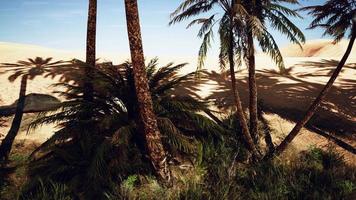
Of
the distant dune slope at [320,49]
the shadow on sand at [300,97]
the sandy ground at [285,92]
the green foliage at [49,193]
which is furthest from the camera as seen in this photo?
the distant dune slope at [320,49]

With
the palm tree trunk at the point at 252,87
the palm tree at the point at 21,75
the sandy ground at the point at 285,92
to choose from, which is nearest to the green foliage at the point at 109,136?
the palm tree trunk at the point at 252,87

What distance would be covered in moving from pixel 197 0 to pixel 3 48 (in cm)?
1942

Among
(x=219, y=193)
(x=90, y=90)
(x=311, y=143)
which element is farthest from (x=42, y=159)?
(x=311, y=143)

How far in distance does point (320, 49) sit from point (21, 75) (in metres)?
46.6

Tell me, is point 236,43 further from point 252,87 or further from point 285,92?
point 285,92

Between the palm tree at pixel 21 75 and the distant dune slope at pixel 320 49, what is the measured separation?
123 feet

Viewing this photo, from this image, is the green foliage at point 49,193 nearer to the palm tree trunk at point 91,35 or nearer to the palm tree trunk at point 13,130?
the palm tree trunk at point 13,130

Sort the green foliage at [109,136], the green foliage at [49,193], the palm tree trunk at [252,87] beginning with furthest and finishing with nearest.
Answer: the palm tree trunk at [252,87] → the green foliage at [109,136] → the green foliage at [49,193]

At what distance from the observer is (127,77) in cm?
1075

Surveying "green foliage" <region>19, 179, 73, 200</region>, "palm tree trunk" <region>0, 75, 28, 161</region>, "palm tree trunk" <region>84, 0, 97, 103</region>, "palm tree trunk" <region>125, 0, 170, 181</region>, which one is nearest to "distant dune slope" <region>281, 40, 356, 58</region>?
"palm tree trunk" <region>84, 0, 97, 103</region>

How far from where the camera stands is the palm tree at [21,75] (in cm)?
1194

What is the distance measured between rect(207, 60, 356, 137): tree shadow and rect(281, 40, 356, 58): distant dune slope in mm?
28278

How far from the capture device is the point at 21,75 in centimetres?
1777

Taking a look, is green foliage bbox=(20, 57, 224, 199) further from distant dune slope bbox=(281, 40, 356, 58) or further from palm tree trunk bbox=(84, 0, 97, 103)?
distant dune slope bbox=(281, 40, 356, 58)
